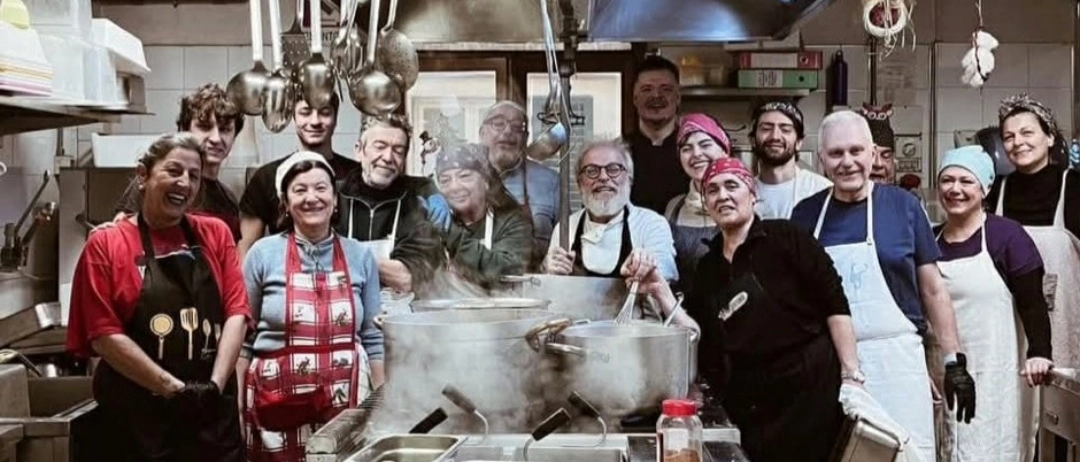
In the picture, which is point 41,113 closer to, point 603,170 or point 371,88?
point 371,88

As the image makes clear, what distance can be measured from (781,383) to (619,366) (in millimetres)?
813

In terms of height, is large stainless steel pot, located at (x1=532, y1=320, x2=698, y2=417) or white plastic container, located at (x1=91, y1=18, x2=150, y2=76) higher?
white plastic container, located at (x1=91, y1=18, x2=150, y2=76)

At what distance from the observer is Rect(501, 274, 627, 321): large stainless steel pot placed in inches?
114

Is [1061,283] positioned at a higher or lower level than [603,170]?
lower

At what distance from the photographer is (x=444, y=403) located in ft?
6.66

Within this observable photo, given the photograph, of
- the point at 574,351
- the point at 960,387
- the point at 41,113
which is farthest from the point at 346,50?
the point at 960,387

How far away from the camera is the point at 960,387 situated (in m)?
3.04

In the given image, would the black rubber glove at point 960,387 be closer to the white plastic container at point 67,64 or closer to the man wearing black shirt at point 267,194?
the man wearing black shirt at point 267,194

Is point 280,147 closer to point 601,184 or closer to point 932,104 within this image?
point 601,184

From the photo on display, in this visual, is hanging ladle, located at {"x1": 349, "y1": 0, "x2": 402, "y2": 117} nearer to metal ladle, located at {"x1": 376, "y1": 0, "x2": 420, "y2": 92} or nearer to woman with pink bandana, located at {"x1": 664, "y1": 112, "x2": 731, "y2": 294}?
metal ladle, located at {"x1": 376, "y1": 0, "x2": 420, "y2": 92}

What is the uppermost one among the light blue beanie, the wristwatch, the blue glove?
the light blue beanie

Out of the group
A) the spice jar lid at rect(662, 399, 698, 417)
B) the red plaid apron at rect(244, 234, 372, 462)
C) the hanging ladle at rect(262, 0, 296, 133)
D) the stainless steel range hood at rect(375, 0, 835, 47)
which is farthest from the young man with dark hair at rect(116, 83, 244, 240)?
the spice jar lid at rect(662, 399, 698, 417)

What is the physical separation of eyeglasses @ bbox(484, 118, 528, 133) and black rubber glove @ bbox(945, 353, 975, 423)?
1.55 metres

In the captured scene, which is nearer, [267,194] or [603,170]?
[603,170]
